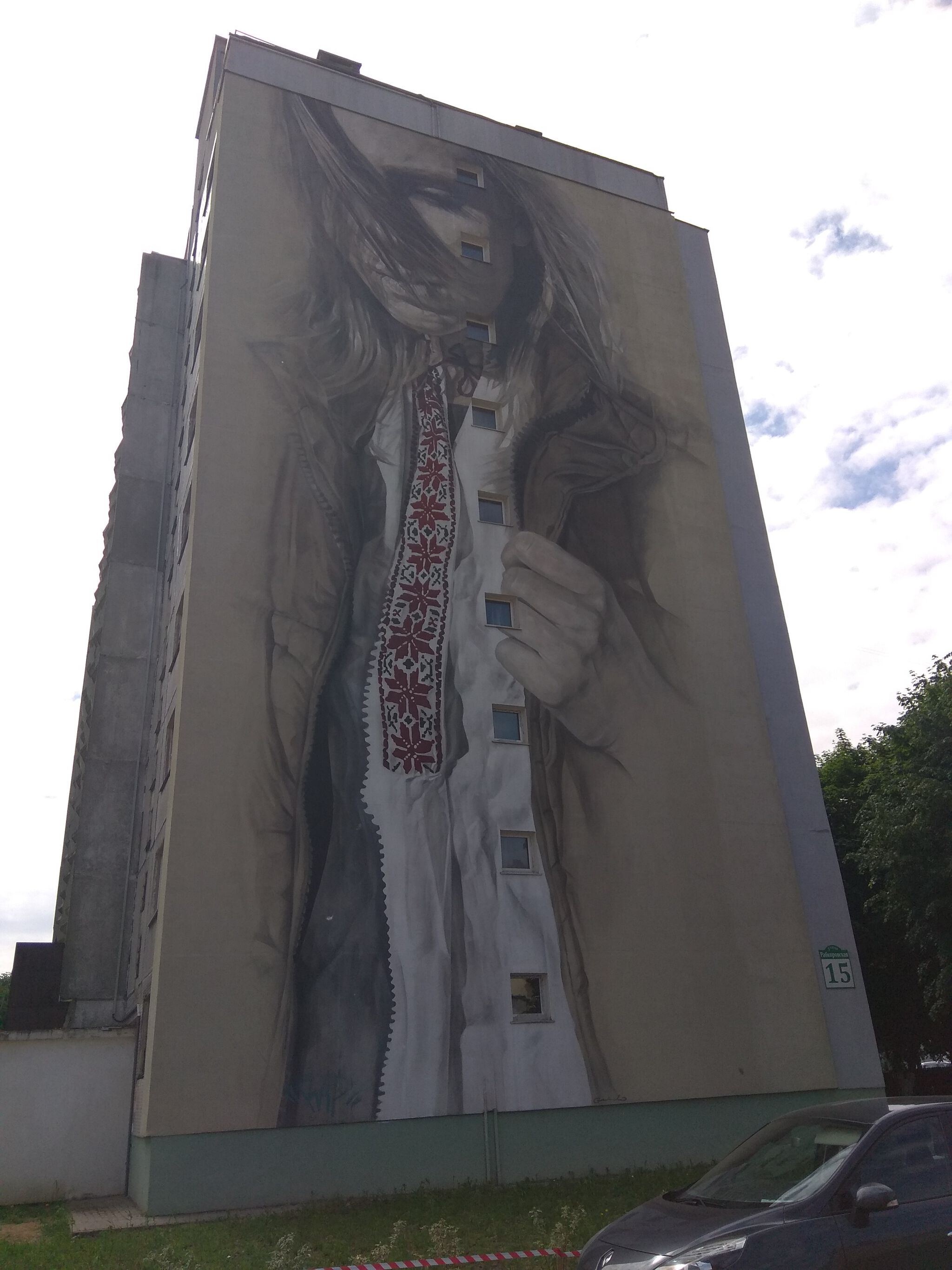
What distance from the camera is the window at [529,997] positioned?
17.6 m

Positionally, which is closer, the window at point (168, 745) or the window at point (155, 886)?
the window at point (155, 886)

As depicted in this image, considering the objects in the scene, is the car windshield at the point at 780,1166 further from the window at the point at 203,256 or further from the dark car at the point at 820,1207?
the window at the point at 203,256

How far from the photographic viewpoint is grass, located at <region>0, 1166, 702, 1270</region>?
10.9m

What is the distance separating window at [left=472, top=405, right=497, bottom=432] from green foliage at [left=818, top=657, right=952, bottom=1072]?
475 inches

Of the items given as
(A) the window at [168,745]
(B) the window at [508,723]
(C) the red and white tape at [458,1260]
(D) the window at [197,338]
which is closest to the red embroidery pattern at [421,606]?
(B) the window at [508,723]

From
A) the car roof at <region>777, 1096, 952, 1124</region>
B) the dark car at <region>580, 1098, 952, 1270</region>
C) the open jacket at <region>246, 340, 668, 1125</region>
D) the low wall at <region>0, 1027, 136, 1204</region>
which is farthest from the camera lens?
the low wall at <region>0, 1027, 136, 1204</region>

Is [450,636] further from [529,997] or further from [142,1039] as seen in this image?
[142,1039]

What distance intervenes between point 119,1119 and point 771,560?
18.9 metres

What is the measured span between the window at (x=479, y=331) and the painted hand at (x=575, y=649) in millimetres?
5544

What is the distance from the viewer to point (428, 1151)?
16000 millimetres

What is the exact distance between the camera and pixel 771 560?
24969mm

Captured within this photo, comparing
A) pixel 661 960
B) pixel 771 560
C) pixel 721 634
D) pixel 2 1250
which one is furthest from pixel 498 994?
pixel 771 560

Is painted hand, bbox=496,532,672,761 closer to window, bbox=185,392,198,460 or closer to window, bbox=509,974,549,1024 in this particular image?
window, bbox=509,974,549,1024

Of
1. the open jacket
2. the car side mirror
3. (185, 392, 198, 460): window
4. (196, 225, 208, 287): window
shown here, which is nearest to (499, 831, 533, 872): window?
the open jacket
